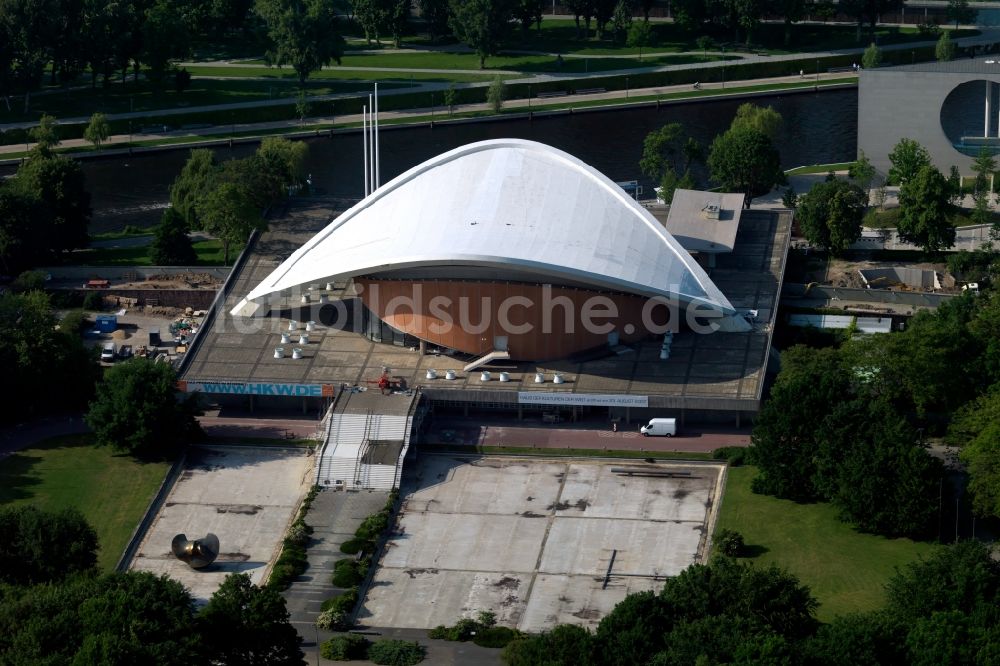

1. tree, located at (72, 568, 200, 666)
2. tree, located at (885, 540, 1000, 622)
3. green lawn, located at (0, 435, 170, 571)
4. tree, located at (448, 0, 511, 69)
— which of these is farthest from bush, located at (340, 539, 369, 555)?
tree, located at (448, 0, 511, 69)

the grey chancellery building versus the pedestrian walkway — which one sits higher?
the grey chancellery building

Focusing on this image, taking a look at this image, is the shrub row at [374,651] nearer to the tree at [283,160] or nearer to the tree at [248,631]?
the tree at [248,631]

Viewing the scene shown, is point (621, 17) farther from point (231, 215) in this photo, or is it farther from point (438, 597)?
point (438, 597)

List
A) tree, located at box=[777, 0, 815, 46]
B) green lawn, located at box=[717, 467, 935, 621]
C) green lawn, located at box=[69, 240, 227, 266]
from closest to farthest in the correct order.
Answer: green lawn, located at box=[717, 467, 935, 621], green lawn, located at box=[69, 240, 227, 266], tree, located at box=[777, 0, 815, 46]

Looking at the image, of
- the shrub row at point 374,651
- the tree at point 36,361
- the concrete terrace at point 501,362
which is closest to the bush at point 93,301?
the concrete terrace at point 501,362

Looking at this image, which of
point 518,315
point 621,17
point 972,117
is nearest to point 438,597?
point 518,315

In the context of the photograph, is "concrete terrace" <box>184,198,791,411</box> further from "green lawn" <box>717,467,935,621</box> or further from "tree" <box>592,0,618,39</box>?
"tree" <box>592,0,618,39</box>

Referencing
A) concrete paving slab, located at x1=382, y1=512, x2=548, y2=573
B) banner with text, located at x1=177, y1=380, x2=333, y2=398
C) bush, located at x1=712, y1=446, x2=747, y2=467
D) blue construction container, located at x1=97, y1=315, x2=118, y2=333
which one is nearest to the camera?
concrete paving slab, located at x1=382, y1=512, x2=548, y2=573
